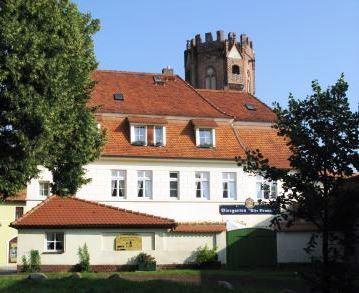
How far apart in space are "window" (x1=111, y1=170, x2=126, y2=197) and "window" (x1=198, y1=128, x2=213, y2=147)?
554cm

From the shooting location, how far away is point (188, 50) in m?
89.9

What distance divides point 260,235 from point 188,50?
5523 cm

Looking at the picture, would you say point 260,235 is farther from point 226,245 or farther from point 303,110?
point 303,110

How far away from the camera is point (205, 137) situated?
39.8 metres

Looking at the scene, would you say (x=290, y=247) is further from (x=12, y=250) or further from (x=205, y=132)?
(x=12, y=250)

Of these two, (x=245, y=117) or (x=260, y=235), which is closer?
(x=260, y=235)

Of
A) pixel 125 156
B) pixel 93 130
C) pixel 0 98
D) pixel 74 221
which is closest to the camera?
pixel 0 98

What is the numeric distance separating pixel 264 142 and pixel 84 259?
1452 cm

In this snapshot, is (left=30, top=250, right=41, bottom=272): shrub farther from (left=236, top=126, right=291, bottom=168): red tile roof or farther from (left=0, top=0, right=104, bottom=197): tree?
(left=236, top=126, right=291, bottom=168): red tile roof

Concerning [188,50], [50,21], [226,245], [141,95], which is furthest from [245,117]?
[188,50]

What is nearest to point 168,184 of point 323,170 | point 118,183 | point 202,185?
point 202,185

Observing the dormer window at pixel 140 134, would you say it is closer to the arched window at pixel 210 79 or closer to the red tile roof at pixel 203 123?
the red tile roof at pixel 203 123

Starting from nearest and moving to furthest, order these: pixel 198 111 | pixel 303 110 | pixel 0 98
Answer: pixel 303 110
pixel 0 98
pixel 198 111

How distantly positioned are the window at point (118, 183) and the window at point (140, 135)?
2.19 m
